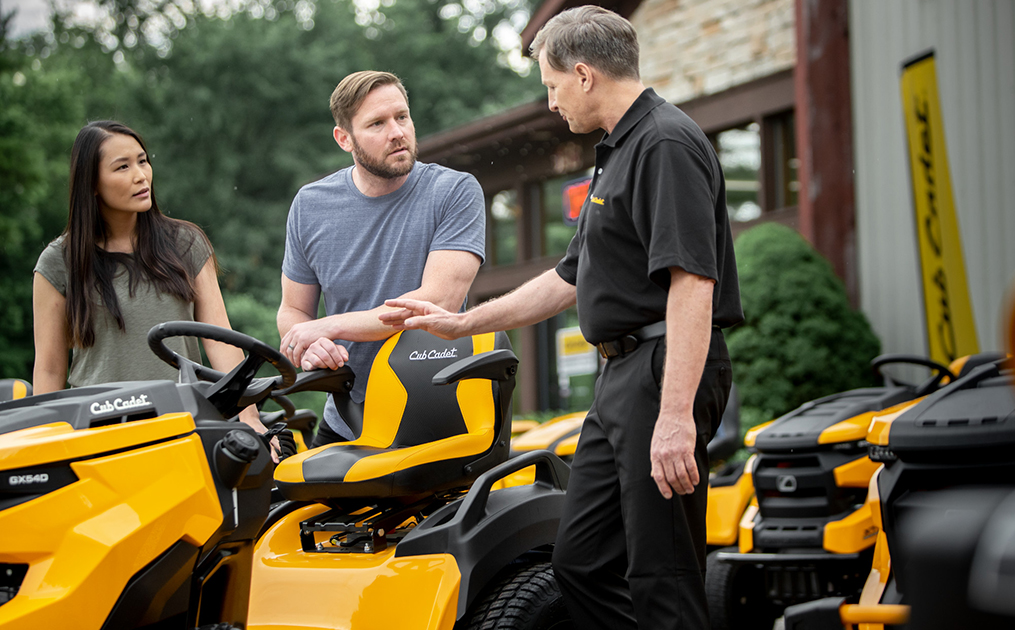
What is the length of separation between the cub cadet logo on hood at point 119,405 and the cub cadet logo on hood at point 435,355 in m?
0.96

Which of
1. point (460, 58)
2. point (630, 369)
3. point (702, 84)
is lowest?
point (630, 369)

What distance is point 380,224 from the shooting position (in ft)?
9.96

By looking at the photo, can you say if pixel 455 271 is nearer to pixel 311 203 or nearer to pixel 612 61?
pixel 311 203

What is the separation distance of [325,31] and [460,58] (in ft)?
11.8

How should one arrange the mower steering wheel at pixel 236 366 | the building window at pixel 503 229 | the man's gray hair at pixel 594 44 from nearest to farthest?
the mower steering wheel at pixel 236 366 → the man's gray hair at pixel 594 44 → the building window at pixel 503 229

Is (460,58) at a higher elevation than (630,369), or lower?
higher

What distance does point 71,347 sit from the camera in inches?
113

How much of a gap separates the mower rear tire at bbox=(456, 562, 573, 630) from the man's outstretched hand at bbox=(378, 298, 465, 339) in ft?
2.06

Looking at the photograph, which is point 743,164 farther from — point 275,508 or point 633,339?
point 633,339

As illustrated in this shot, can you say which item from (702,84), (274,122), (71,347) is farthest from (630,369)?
(274,122)

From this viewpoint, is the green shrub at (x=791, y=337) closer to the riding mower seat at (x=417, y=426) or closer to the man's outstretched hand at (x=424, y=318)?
the riding mower seat at (x=417, y=426)

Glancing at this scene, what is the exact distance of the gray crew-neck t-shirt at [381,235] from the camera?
3006 mm

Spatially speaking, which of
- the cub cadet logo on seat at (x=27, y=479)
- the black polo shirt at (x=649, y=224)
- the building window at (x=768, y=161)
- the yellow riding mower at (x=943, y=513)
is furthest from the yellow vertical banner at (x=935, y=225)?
the cub cadet logo on seat at (x=27, y=479)

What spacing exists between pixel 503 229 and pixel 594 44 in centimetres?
1269
